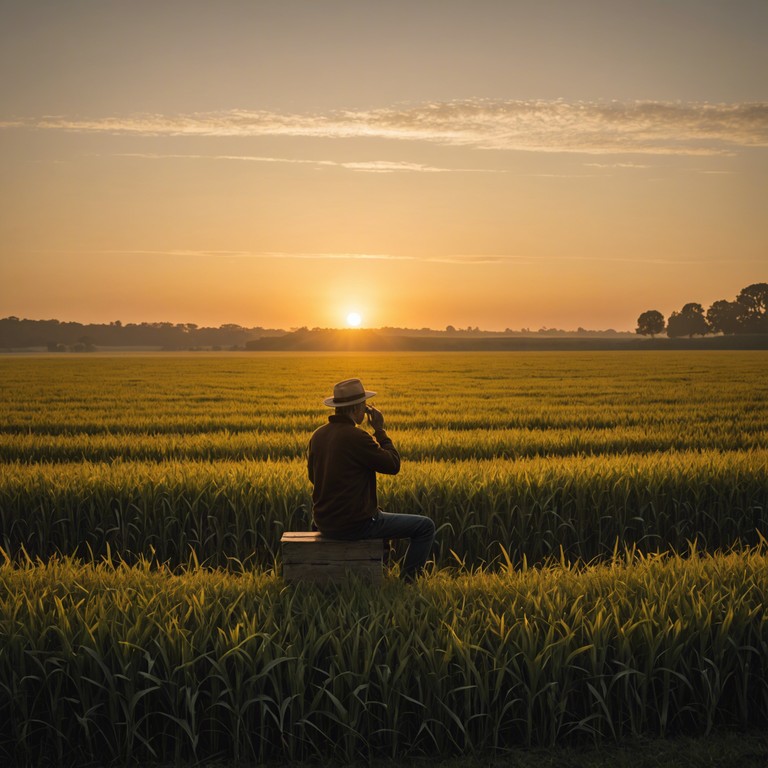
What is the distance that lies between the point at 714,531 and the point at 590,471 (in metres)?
1.86

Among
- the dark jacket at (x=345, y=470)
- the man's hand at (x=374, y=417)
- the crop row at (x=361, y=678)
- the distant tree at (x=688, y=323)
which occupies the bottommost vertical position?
the crop row at (x=361, y=678)

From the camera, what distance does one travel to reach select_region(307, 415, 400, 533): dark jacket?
18.7 feet

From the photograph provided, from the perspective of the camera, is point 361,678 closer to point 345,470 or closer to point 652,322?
point 345,470

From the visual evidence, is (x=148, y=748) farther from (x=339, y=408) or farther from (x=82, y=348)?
(x=82, y=348)


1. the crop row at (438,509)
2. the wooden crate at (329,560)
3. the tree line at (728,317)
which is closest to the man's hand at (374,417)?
the wooden crate at (329,560)

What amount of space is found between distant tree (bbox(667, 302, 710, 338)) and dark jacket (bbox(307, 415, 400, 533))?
537 feet

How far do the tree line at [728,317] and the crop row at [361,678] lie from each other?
160067 millimetres

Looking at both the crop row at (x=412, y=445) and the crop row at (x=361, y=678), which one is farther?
the crop row at (x=412, y=445)

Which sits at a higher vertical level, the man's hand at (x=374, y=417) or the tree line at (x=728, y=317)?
the tree line at (x=728, y=317)

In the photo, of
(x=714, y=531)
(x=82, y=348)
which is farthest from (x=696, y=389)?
(x=82, y=348)

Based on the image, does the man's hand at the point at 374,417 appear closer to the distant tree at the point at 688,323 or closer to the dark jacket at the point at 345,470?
the dark jacket at the point at 345,470

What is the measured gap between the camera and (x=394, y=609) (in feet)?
15.7

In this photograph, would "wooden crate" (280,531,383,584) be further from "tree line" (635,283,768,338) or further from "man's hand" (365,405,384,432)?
"tree line" (635,283,768,338)

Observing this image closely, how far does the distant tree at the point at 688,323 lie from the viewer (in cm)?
15550
